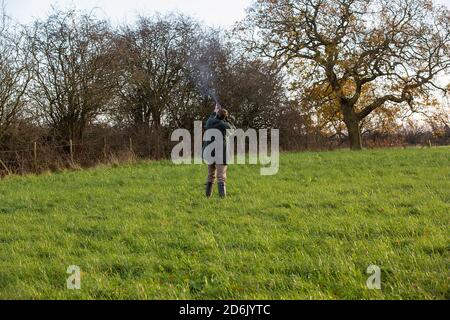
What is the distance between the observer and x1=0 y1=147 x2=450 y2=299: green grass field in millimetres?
4148

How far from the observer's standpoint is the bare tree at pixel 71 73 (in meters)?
19.8

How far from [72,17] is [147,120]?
310 inches

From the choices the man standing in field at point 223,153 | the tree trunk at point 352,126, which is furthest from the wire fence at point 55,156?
the tree trunk at point 352,126

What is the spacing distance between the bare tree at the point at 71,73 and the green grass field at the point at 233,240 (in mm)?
9943

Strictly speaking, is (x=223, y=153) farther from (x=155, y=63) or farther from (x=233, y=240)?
(x=155, y=63)

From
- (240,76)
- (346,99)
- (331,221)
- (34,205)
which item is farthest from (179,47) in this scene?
(331,221)

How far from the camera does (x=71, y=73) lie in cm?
2014

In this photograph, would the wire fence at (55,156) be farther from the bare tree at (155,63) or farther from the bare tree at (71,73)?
the bare tree at (155,63)

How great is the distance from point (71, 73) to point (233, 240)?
1690 cm

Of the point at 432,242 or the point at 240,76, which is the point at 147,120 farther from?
the point at 432,242

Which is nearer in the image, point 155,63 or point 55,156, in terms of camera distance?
point 55,156

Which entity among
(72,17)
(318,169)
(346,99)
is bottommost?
(318,169)

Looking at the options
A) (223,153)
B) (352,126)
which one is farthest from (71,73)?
(352,126)

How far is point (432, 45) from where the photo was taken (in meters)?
25.7
